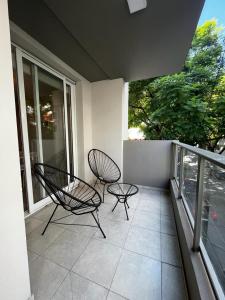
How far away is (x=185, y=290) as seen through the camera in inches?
42.9

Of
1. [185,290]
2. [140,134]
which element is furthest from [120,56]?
[140,134]

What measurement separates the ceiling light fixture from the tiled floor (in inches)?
94.5

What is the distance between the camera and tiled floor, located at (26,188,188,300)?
3.53 feet

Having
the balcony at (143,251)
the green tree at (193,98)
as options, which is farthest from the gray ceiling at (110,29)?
the green tree at (193,98)

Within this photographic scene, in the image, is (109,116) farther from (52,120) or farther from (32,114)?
(32,114)

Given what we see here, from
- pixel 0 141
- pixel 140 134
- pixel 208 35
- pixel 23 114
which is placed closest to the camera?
pixel 0 141

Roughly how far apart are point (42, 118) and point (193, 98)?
406cm

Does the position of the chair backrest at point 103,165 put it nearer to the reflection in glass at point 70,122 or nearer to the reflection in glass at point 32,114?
the reflection in glass at point 70,122

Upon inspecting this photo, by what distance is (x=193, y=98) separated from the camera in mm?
4145

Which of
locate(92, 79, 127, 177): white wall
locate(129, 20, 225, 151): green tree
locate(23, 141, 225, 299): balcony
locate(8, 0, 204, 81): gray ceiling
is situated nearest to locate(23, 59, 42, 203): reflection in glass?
locate(8, 0, 204, 81): gray ceiling

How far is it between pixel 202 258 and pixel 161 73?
2984mm

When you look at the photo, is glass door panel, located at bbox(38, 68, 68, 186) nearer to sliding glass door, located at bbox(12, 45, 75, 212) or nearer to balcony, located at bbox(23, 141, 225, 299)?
sliding glass door, located at bbox(12, 45, 75, 212)

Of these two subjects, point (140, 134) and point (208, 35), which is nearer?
point (208, 35)

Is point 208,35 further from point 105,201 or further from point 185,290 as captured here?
point 185,290
